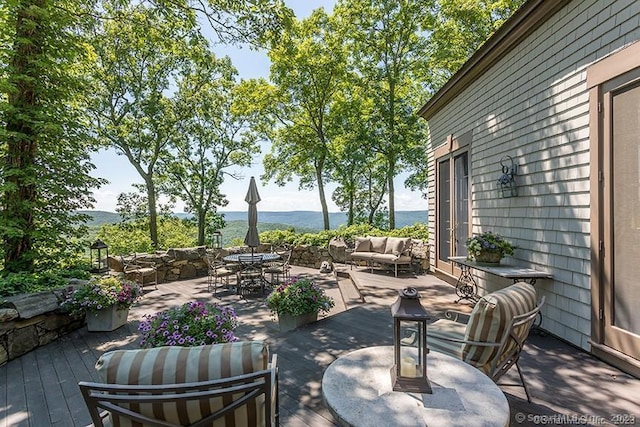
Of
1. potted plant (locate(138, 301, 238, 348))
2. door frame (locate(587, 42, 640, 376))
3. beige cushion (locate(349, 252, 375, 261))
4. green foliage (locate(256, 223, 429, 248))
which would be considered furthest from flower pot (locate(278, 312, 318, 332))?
green foliage (locate(256, 223, 429, 248))

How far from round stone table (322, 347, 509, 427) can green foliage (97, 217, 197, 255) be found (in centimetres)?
1053

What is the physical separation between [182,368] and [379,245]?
756cm

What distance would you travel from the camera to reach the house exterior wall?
320 cm

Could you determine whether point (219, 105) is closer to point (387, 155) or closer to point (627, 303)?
point (387, 155)

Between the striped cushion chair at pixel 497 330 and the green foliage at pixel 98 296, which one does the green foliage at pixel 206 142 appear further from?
the striped cushion chair at pixel 497 330

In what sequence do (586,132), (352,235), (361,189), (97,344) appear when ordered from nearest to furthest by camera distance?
(586,132)
(97,344)
(352,235)
(361,189)

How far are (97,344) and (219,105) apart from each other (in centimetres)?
1139

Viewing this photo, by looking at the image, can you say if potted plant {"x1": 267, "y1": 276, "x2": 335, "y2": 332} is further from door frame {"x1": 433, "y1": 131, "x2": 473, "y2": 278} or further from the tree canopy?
the tree canopy

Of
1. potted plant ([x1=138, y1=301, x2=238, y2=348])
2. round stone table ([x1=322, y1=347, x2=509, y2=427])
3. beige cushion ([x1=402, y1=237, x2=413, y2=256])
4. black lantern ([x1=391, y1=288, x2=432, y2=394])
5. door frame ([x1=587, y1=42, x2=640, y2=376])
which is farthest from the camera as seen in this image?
beige cushion ([x1=402, y1=237, x2=413, y2=256])

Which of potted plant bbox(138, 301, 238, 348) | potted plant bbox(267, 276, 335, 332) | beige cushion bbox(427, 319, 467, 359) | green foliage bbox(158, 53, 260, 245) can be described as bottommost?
potted plant bbox(267, 276, 335, 332)

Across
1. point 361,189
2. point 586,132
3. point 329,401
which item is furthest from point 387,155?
point 329,401

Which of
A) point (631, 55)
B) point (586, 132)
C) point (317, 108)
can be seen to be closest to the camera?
point (631, 55)

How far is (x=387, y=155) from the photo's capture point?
1291 cm

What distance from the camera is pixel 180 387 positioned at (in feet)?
4.00
